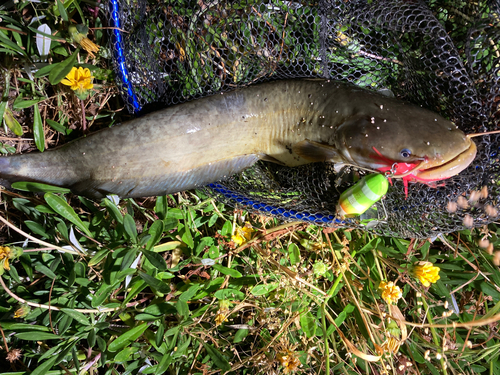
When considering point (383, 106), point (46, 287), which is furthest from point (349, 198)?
point (46, 287)

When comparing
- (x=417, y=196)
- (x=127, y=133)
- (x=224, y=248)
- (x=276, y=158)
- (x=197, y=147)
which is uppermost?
(x=127, y=133)

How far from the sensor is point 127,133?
2.04 meters

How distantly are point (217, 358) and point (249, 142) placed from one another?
1.38 m

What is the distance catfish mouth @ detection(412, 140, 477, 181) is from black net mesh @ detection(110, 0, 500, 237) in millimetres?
135

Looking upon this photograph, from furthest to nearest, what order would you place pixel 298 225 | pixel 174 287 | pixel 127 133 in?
pixel 298 225 → pixel 174 287 → pixel 127 133

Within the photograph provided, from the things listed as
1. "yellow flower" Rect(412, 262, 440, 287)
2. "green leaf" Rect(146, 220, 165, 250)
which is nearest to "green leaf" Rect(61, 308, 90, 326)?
"green leaf" Rect(146, 220, 165, 250)

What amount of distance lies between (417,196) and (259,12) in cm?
147

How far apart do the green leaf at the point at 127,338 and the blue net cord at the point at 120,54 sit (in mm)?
1409

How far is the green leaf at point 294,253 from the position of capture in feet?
8.09

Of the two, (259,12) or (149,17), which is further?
(149,17)

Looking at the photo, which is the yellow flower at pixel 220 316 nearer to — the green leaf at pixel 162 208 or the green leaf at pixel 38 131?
the green leaf at pixel 162 208

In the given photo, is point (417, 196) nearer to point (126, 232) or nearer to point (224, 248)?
point (224, 248)

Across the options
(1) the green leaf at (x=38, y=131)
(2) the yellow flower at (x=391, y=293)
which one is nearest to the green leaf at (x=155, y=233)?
(1) the green leaf at (x=38, y=131)

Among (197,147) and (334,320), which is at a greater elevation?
(197,147)
